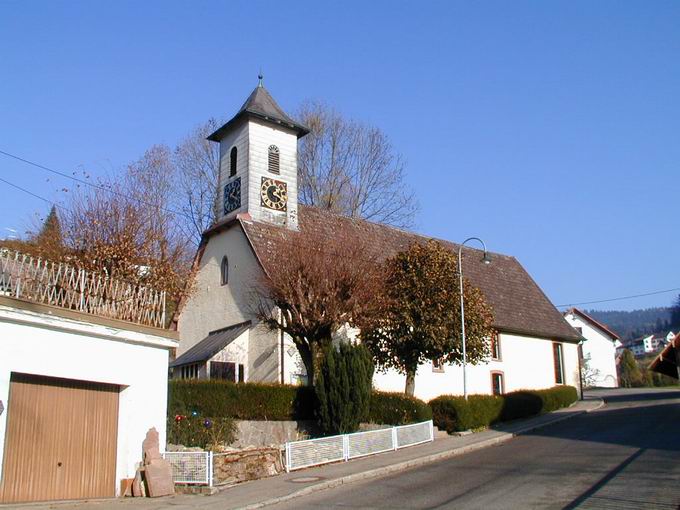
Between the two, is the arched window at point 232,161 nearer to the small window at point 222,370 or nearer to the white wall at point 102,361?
Result: the small window at point 222,370

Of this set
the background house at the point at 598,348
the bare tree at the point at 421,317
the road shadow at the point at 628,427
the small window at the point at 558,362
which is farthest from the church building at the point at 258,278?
the background house at the point at 598,348

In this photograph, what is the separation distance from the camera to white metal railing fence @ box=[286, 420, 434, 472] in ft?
59.3

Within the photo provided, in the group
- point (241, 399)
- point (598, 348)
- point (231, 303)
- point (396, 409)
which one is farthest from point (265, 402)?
point (598, 348)

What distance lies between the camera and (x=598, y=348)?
224ft

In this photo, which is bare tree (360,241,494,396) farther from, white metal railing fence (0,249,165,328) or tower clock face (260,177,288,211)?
white metal railing fence (0,249,165,328)

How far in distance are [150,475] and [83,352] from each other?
9.58 ft

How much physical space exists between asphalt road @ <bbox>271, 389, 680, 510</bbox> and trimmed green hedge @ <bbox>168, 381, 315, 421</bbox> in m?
5.50

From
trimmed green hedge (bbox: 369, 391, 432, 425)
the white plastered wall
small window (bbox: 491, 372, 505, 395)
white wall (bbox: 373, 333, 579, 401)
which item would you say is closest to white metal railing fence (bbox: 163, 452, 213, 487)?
trimmed green hedge (bbox: 369, 391, 432, 425)

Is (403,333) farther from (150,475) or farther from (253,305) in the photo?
(150,475)

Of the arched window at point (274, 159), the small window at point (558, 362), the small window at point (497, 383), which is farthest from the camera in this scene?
the small window at point (558, 362)

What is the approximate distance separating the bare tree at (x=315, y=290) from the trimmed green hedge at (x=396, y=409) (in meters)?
2.36

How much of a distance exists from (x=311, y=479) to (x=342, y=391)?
15.6 ft

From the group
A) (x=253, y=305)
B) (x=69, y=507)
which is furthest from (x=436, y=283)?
(x=69, y=507)

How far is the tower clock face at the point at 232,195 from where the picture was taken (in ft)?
102
